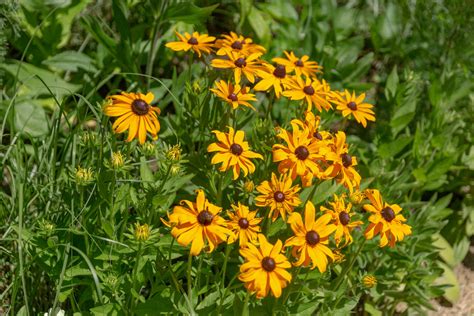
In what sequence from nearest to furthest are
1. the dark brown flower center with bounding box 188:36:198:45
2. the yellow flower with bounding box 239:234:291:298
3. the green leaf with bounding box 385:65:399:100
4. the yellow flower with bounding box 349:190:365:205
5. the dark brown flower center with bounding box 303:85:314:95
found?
1. the yellow flower with bounding box 239:234:291:298
2. the yellow flower with bounding box 349:190:365:205
3. the dark brown flower center with bounding box 303:85:314:95
4. the dark brown flower center with bounding box 188:36:198:45
5. the green leaf with bounding box 385:65:399:100

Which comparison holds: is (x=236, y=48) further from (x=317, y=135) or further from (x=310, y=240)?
(x=310, y=240)

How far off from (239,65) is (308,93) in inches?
7.6

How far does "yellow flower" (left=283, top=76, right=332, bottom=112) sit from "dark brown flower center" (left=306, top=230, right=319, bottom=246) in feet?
1.30

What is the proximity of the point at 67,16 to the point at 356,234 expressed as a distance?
1381 mm

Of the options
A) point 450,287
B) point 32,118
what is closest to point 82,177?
point 32,118

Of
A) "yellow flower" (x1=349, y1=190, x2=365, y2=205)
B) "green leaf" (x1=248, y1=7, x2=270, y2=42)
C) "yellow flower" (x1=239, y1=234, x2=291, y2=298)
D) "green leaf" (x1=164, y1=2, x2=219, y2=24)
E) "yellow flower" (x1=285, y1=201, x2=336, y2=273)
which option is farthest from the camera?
"green leaf" (x1=248, y1=7, x2=270, y2=42)

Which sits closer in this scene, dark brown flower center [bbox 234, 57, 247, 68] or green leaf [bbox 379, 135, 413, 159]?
dark brown flower center [bbox 234, 57, 247, 68]

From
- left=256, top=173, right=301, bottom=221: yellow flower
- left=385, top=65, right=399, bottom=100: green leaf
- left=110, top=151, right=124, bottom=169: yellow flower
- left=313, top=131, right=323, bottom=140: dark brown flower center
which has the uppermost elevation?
left=313, top=131, right=323, bottom=140: dark brown flower center

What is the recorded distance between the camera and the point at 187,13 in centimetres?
222

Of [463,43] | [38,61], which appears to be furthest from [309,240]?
[463,43]

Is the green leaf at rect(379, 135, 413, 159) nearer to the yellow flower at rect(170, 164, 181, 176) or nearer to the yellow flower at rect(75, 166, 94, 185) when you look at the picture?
the yellow flower at rect(170, 164, 181, 176)

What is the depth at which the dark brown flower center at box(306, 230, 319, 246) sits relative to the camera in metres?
1.42

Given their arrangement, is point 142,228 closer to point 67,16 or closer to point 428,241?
point 428,241

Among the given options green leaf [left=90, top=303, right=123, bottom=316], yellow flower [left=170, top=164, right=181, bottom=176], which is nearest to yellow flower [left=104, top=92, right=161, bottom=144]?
yellow flower [left=170, top=164, right=181, bottom=176]
